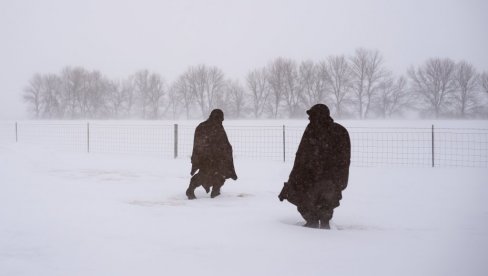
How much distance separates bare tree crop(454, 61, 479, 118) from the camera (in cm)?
5603

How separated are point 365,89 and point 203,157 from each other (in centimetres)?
5727

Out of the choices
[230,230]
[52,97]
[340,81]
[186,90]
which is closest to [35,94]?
[52,97]

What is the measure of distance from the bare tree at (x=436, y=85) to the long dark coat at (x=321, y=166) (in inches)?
2278

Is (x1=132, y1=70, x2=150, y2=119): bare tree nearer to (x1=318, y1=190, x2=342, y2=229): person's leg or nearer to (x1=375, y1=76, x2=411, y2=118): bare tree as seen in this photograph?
(x1=375, y1=76, x2=411, y2=118): bare tree

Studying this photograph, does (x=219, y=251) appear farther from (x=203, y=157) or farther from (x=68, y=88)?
(x=68, y=88)

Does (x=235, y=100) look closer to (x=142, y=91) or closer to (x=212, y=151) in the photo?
(x=142, y=91)

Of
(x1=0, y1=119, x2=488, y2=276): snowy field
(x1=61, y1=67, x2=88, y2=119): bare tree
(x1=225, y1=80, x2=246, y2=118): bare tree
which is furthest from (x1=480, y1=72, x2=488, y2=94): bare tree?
(x1=61, y1=67, x2=88, y2=119): bare tree

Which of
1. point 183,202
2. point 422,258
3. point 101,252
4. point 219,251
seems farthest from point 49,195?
point 422,258

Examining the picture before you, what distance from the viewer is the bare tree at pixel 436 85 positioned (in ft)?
190

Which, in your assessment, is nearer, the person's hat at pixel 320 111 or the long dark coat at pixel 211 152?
the person's hat at pixel 320 111

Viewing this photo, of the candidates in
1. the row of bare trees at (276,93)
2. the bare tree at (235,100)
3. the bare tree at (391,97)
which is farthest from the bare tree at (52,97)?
the bare tree at (391,97)

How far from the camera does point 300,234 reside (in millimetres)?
5500

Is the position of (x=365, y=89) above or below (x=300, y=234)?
above

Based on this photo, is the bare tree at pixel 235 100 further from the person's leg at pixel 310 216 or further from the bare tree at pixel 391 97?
the person's leg at pixel 310 216
